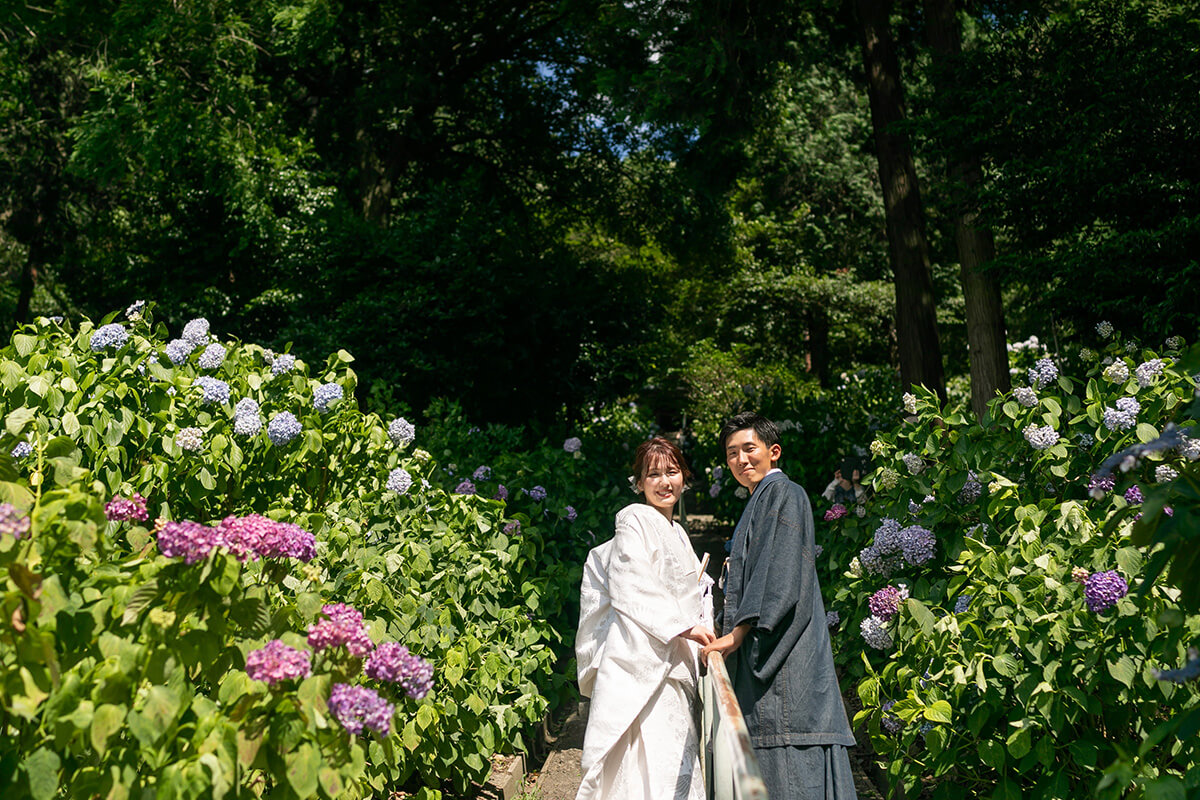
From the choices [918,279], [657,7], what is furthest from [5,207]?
[918,279]

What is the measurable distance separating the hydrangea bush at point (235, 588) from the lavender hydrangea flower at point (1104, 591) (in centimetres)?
197

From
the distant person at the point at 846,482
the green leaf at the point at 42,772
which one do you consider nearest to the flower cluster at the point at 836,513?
the distant person at the point at 846,482

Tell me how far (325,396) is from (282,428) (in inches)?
15.2

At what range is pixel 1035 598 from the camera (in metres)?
2.92

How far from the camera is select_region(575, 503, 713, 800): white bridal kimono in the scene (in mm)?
3287

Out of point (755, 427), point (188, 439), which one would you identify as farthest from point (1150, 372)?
point (188, 439)

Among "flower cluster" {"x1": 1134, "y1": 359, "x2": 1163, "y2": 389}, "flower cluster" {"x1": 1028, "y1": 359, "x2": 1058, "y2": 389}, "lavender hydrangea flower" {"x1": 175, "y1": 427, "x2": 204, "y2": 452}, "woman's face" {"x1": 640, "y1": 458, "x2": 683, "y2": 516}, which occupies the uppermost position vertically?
"flower cluster" {"x1": 1028, "y1": 359, "x2": 1058, "y2": 389}

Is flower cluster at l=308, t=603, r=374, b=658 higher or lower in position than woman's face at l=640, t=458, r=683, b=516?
lower

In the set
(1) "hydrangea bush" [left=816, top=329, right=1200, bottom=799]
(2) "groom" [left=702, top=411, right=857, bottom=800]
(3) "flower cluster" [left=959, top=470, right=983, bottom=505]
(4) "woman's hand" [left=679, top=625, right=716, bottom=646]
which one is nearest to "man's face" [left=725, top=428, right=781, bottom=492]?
(2) "groom" [left=702, top=411, right=857, bottom=800]

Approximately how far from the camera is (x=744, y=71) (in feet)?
28.2

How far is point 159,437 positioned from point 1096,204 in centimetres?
569

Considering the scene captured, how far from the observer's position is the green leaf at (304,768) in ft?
5.84

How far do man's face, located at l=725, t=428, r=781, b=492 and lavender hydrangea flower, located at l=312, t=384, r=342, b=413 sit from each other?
1.60m

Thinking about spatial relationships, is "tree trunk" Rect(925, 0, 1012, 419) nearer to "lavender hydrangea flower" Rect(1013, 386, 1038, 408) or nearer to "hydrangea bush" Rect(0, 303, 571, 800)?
"lavender hydrangea flower" Rect(1013, 386, 1038, 408)
